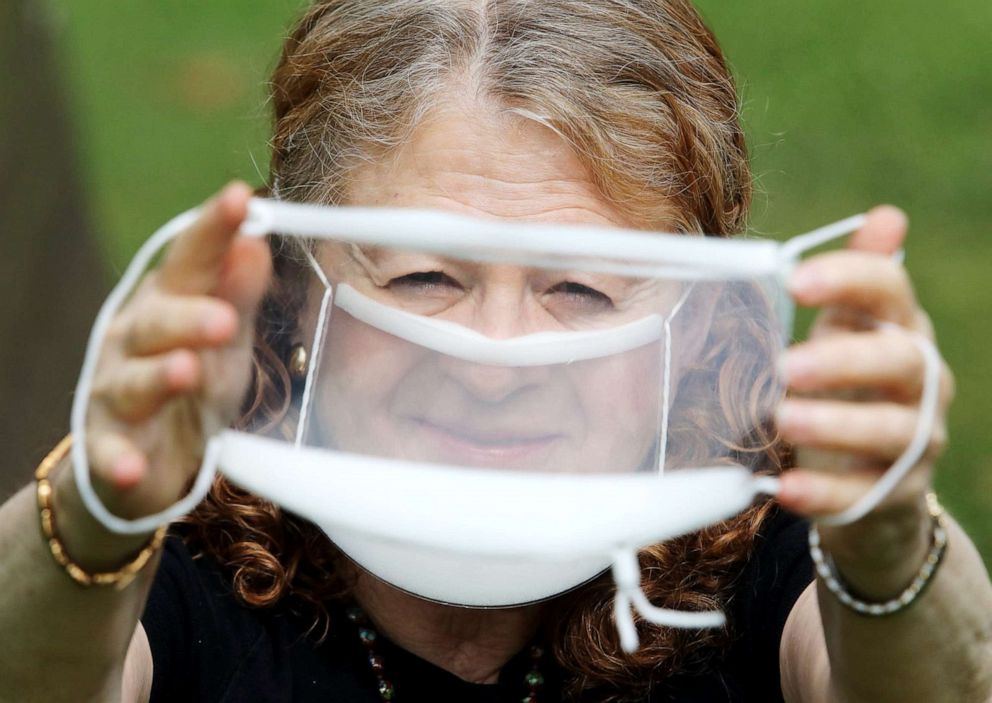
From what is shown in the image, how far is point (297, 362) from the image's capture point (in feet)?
4.54

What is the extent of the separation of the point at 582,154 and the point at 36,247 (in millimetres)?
2151

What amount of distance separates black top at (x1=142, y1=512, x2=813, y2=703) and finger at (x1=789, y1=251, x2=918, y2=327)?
2.34ft

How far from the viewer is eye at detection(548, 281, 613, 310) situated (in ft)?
4.13

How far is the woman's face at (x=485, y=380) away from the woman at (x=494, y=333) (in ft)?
0.24

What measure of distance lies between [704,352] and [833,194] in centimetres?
277

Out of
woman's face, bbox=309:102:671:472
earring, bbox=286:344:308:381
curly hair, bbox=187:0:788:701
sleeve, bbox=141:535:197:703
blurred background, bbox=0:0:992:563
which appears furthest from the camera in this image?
blurred background, bbox=0:0:992:563

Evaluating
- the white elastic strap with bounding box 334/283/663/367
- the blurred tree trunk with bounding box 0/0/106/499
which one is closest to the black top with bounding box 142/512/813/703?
the white elastic strap with bounding box 334/283/663/367

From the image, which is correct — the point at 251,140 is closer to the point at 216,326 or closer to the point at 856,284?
the point at 216,326

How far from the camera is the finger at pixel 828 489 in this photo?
3.43 ft

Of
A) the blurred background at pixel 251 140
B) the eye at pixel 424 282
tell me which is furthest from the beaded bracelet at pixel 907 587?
the blurred background at pixel 251 140

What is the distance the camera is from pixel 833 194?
4059 mm

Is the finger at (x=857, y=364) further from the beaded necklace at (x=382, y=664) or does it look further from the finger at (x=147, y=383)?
the beaded necklace at (x=382, y=664)

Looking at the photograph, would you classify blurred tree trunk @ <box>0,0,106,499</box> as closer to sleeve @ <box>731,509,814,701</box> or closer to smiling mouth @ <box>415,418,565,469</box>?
sleeve @ <box>731,509,814,701</box>

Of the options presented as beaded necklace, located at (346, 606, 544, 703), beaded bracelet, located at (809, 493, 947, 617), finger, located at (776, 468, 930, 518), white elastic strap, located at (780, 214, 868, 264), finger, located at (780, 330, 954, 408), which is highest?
white elastic strap, located at (780, 214, 868, 264)
